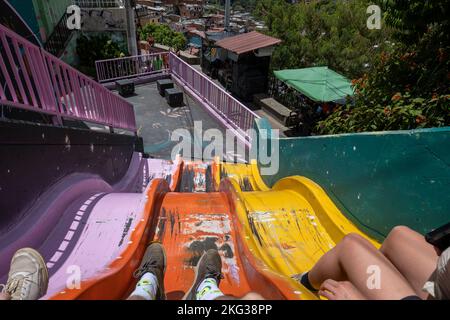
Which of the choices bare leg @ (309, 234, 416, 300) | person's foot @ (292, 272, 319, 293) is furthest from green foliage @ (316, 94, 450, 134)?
person's foot @ (292, 272, 319, 293)

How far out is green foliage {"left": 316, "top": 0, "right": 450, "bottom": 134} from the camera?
138 inches

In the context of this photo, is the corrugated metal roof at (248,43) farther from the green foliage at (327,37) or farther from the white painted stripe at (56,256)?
the white painted stripe at (56,256)

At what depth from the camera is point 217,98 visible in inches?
417

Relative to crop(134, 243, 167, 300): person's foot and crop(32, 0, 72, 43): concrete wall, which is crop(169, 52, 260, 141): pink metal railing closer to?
crop(32, 0, 72, 43): concrete wall

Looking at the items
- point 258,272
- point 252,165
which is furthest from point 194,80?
point 258,272

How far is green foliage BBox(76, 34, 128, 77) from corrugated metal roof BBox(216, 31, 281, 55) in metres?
5.70

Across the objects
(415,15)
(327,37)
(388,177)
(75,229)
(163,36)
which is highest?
(163,36)

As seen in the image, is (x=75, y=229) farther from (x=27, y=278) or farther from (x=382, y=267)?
(x=382, y=267)

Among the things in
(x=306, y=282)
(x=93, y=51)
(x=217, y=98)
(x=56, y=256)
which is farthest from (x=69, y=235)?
(x=93, y=51)

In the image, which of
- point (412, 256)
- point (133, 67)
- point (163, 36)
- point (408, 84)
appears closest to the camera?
point (412, 256)

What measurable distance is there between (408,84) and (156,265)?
442 centimetres
